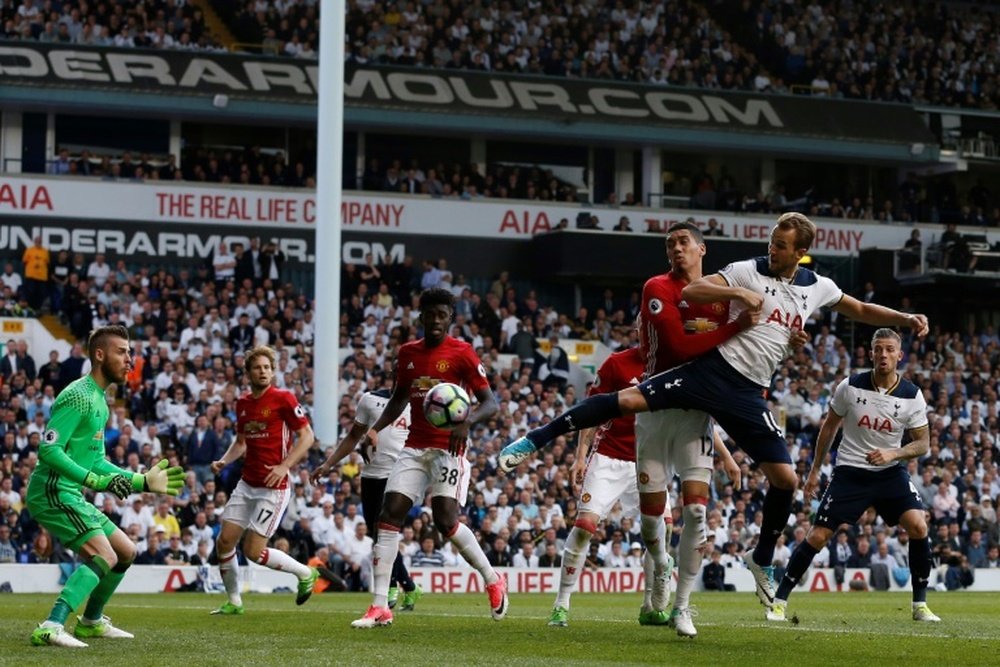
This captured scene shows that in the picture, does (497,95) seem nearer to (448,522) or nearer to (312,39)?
(312,39)

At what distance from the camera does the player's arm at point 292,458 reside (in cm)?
1518

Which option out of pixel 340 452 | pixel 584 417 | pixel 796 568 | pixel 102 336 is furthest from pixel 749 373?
pixel 340 452

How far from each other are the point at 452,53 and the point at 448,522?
98.8 feet

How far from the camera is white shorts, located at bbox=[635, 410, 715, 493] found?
11.9 metres

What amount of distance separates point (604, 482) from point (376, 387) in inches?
688

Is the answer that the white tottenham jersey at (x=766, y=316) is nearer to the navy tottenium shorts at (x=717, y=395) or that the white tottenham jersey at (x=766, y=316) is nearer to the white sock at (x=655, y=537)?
the navy tottenium shorts at (x=717, y=395)

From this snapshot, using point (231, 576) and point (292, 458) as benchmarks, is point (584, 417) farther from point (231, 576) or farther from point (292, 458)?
point (231, 576)

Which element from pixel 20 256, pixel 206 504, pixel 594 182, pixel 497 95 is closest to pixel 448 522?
pixel 206 504

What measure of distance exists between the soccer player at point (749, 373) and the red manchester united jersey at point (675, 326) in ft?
0.57

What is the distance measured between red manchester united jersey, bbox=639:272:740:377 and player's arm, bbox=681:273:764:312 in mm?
420

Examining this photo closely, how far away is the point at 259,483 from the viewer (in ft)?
52.3

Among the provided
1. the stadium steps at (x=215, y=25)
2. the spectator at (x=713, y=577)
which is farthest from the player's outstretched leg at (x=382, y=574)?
the stadium steps at (x=215, y=25)

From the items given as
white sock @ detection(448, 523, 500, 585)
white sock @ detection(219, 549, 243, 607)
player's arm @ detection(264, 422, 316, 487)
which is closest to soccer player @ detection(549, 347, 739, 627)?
white sock @ detection(448, 523, 500, 585)

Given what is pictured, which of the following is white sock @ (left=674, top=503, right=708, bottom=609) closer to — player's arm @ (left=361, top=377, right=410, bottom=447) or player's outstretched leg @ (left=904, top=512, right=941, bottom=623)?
player's arm @ (left=361, top=377, right=410, bottom=447)
